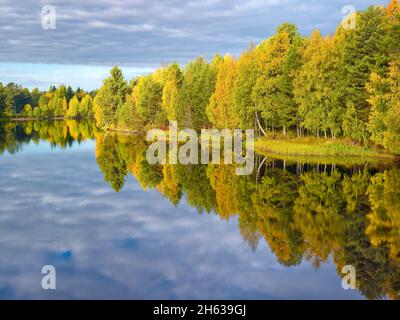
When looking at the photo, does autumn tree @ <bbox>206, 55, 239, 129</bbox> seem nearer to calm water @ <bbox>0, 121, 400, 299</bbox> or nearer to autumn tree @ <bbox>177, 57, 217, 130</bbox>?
autumn tree @ <bbox>177, 57, 217, 130</bbox>

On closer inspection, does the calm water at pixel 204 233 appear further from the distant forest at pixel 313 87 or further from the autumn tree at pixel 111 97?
the autumn tree at pixel 111 97

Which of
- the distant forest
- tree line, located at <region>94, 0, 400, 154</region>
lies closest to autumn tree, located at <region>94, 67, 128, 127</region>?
the distant forest

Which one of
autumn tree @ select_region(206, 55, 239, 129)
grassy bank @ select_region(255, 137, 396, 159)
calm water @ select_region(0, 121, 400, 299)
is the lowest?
calm water @ select_region(0, 121, 400, 299)

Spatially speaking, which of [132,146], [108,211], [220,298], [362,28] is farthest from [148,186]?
[132,146]

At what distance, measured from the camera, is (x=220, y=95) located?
6219 cm

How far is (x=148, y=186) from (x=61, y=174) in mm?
9055

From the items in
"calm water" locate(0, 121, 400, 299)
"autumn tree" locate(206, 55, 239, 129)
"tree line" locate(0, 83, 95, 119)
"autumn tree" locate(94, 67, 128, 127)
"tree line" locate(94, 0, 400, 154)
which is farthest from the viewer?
"tree line" locate(0, 83, 95, 119)

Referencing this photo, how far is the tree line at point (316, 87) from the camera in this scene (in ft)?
135

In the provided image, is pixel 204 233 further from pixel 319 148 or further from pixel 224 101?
pixel 224 101

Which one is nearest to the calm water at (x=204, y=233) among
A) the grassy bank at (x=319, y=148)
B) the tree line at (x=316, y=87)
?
the grassy bank at (x=319, y=148)

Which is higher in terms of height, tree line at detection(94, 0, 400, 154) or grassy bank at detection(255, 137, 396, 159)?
tree line at detection(94, 0, 400, 154)

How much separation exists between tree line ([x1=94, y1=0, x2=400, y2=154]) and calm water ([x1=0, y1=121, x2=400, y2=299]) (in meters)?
7.56

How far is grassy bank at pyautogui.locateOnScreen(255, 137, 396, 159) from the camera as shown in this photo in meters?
44.1

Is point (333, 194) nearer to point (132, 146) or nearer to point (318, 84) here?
point (318, 84)
